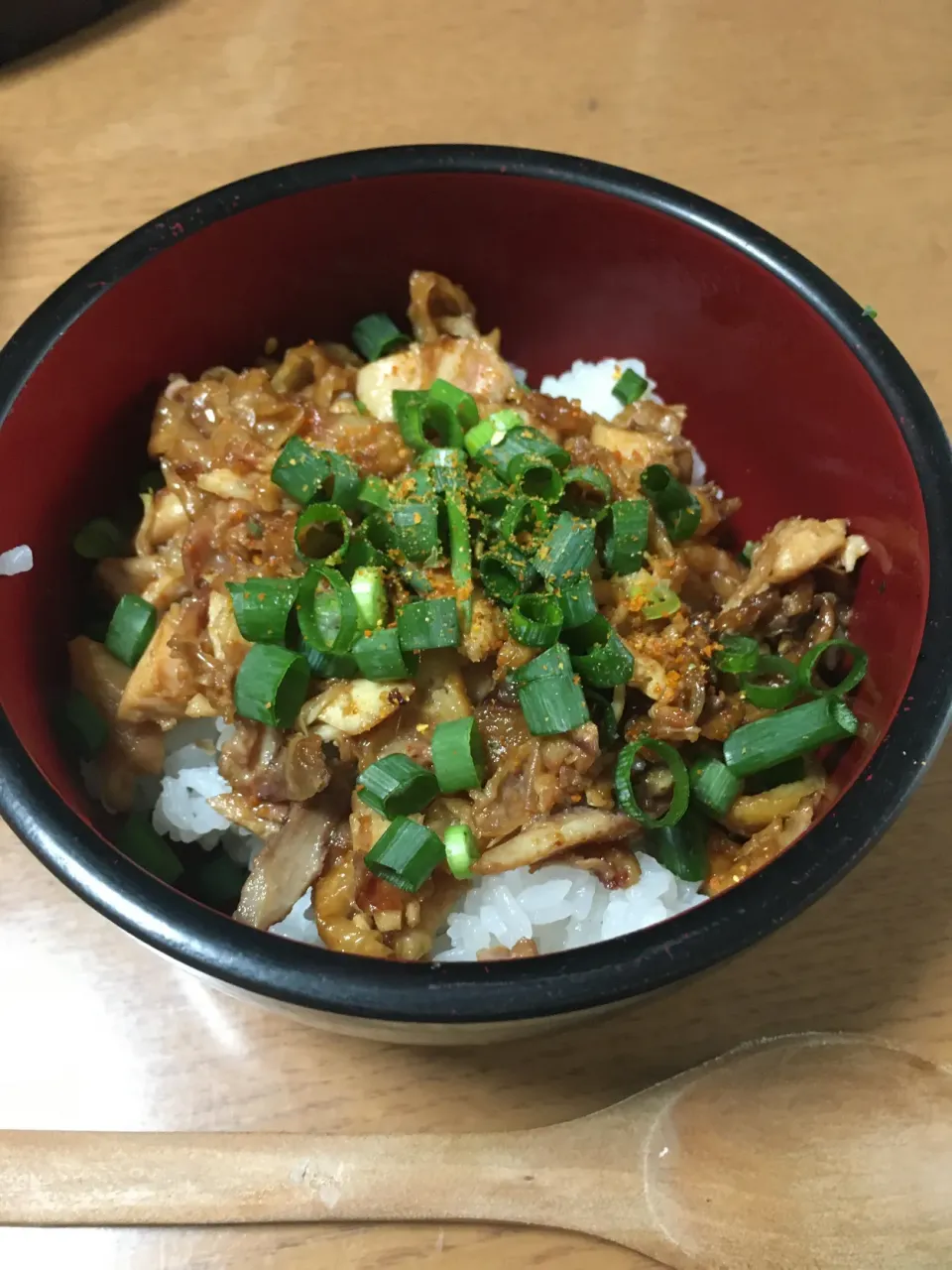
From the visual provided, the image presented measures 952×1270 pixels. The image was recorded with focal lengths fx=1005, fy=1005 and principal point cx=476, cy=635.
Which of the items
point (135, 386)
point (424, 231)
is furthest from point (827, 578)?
point (135, 386)

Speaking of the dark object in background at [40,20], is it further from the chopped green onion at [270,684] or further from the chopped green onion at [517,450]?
the chopped green onion at [270,684]

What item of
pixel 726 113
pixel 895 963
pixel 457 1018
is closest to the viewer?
pixel 457 1018

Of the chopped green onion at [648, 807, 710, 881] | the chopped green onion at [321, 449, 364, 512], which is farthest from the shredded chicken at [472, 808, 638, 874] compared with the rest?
the chopped green onion at [321, 449, 364, 512]

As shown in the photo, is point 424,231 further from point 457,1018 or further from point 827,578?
point 457,1018

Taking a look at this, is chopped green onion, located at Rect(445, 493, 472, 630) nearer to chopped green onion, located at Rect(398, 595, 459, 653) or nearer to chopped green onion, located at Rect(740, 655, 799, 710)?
chopped green onion, located at Rect(398, 595, 459, 653)

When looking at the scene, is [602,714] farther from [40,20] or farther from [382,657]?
[40,20]

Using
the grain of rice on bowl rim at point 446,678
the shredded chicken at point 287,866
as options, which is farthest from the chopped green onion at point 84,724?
the shredded chicken at point 287,866

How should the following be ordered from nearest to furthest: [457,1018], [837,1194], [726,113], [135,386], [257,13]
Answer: [457,1018]
[837,1194]
[135,386]
[726,113]
[257,13]
